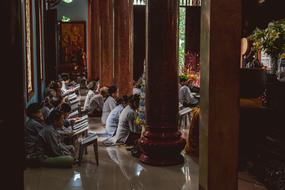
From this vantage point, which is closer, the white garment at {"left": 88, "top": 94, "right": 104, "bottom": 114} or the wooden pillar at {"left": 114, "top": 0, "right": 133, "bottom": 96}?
the wooden pillar at {"left": 114, "top": 0, "right": 133, "bottom": 96}

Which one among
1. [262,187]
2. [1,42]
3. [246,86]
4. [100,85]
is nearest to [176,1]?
[246,86]

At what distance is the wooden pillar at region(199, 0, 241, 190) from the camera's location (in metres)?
4.46

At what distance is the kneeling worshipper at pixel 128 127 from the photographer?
896 centimetres

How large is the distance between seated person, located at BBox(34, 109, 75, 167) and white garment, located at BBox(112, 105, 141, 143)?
5.91 feet

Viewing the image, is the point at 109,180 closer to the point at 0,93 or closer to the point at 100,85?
the point at 0,93

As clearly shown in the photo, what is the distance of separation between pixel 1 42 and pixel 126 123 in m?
7.18

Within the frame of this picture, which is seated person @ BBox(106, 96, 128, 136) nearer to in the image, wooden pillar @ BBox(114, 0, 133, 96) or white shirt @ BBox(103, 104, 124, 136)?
white shirt @ BBox(103, 104, 124, 136)

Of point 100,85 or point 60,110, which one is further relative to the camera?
point 100,85

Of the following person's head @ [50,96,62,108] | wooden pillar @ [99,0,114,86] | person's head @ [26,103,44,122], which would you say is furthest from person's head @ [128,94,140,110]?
wooden pillar @ [99,0,114,86]

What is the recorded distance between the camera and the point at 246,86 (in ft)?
23.3

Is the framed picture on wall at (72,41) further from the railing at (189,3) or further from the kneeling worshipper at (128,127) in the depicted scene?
the kneeling worshipper at (128,127)

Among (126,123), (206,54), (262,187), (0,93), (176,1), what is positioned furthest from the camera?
(126,123)

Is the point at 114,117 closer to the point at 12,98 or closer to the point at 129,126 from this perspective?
the point at 129,126

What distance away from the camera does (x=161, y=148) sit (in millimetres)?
7520
